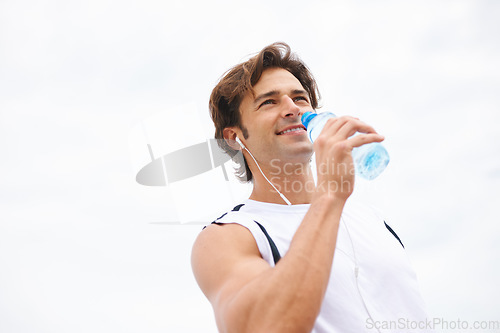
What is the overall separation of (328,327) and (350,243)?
69 cm

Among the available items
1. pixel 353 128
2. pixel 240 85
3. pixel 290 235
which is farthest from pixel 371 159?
pixel 240 85

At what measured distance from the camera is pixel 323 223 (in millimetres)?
1978

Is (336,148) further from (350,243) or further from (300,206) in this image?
(300,206)

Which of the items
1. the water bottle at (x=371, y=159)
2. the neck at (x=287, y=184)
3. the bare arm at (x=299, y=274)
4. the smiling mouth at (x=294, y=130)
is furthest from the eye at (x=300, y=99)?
the bare arm at (x=299, y=274)

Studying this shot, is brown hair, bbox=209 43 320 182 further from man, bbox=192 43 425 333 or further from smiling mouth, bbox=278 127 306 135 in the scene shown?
smiling mouth, bbox=278 127 306 135

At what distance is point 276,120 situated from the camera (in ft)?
11.7

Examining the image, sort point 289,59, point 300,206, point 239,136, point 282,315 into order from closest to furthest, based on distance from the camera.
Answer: point 282,315 < point 300,206 < point 239,136 < point 289,59

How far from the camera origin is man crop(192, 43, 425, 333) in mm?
1895

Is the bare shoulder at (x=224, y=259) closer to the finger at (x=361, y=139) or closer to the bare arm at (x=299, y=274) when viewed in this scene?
the bare arm at (x=299, y=274)

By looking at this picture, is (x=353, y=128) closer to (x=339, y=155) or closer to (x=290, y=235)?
(x=339, y=155)

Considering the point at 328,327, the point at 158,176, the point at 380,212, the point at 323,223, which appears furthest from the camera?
the point at 158,176

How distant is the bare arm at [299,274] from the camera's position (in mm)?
1848

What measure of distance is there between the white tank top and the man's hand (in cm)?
80

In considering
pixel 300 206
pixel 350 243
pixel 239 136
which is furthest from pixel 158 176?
pixel 350 243
